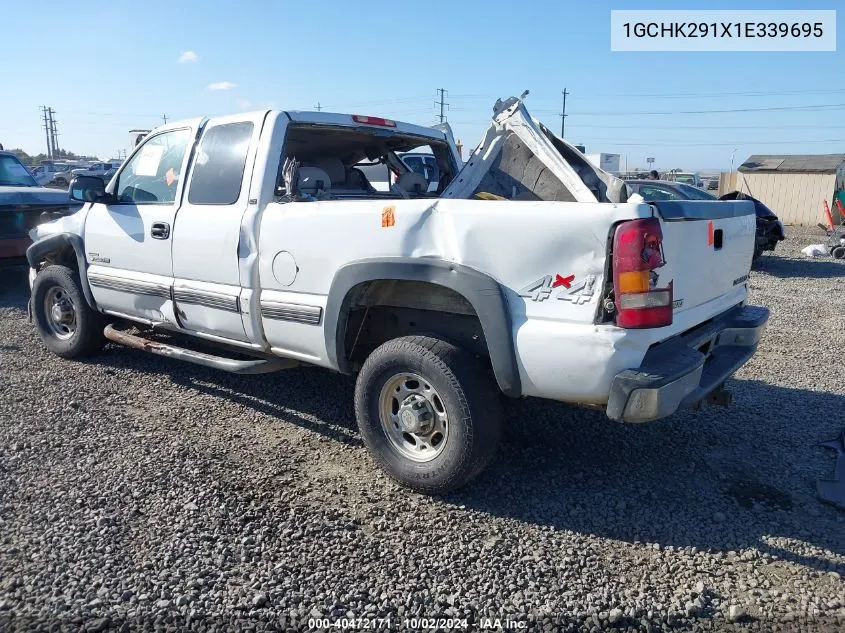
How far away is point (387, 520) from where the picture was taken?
3.48 metres

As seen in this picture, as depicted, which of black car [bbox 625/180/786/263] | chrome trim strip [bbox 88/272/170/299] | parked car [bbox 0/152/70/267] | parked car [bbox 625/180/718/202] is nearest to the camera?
chrome trim strip [bbox 88/272/170/299]

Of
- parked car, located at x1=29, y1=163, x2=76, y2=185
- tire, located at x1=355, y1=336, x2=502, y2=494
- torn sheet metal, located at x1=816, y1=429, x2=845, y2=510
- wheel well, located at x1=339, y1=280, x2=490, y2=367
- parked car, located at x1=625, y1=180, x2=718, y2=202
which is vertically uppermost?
parked car, located at x1=29, y1=163, x2=76, y2=185

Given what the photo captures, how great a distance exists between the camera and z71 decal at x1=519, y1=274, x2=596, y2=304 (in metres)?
3.05

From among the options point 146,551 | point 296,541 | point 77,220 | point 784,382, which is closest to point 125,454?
point 146,551

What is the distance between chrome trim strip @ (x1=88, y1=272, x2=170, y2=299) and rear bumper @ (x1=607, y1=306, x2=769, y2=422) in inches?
133

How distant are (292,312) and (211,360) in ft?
3.06

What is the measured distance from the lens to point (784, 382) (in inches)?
224

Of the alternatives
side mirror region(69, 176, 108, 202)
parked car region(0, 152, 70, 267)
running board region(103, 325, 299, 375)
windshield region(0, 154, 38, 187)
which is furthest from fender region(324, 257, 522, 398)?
windshield region(0, 154, 38, 187)

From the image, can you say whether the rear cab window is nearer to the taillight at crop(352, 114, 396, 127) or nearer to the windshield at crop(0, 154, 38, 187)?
the taillight at crop(352, 114, 396, 127)

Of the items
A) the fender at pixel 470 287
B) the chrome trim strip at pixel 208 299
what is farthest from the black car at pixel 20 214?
the fender at pixel 470 287

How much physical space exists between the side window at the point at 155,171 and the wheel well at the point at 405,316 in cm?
187

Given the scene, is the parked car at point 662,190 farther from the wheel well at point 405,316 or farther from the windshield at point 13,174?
the windshield at point 13,174

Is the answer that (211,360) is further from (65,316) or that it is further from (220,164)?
(65,316)

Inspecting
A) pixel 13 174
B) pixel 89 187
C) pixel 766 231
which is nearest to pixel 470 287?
pixel 89 187
